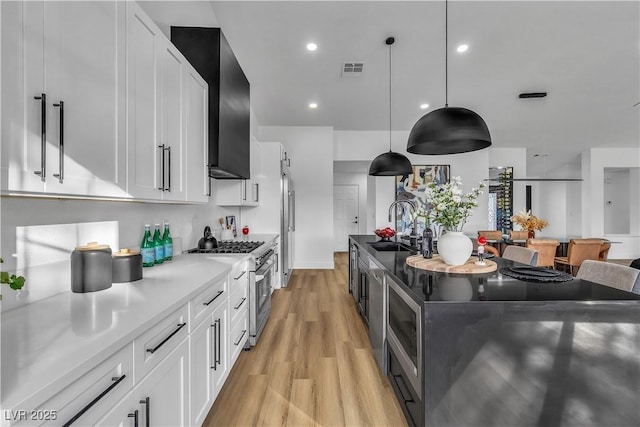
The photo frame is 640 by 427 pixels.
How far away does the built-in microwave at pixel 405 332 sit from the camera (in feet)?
4.67

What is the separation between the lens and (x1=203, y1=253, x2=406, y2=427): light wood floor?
185 centimetres

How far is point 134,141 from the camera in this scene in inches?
60.4

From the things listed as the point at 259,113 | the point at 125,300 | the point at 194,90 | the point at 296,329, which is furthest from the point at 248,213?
the point at 125,300

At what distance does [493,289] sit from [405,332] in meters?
0.53

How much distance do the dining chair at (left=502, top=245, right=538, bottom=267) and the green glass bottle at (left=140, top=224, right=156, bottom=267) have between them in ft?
10.1

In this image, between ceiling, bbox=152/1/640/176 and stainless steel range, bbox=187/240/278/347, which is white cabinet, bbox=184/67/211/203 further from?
ceiling, bbox=152/1/640/176

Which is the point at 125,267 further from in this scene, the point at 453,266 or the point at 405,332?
the point at 453,266

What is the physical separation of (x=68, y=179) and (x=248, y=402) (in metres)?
1.74

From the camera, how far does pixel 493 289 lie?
4.83ft

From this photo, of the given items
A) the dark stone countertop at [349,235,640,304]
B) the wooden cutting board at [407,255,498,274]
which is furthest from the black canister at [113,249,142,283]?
the wooden cutting board at [407,255,498,274]

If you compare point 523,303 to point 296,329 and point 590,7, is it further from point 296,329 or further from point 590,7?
point 590,7

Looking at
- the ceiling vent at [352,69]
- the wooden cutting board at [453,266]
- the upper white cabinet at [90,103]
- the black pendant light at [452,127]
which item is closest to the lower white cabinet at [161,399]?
the upper white cabinet at [90,103]

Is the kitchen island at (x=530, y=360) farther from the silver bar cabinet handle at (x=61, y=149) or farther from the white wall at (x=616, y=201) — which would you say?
the white wall at (x=616, y=201)

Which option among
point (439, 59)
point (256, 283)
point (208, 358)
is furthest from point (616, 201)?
point (208, 358)
